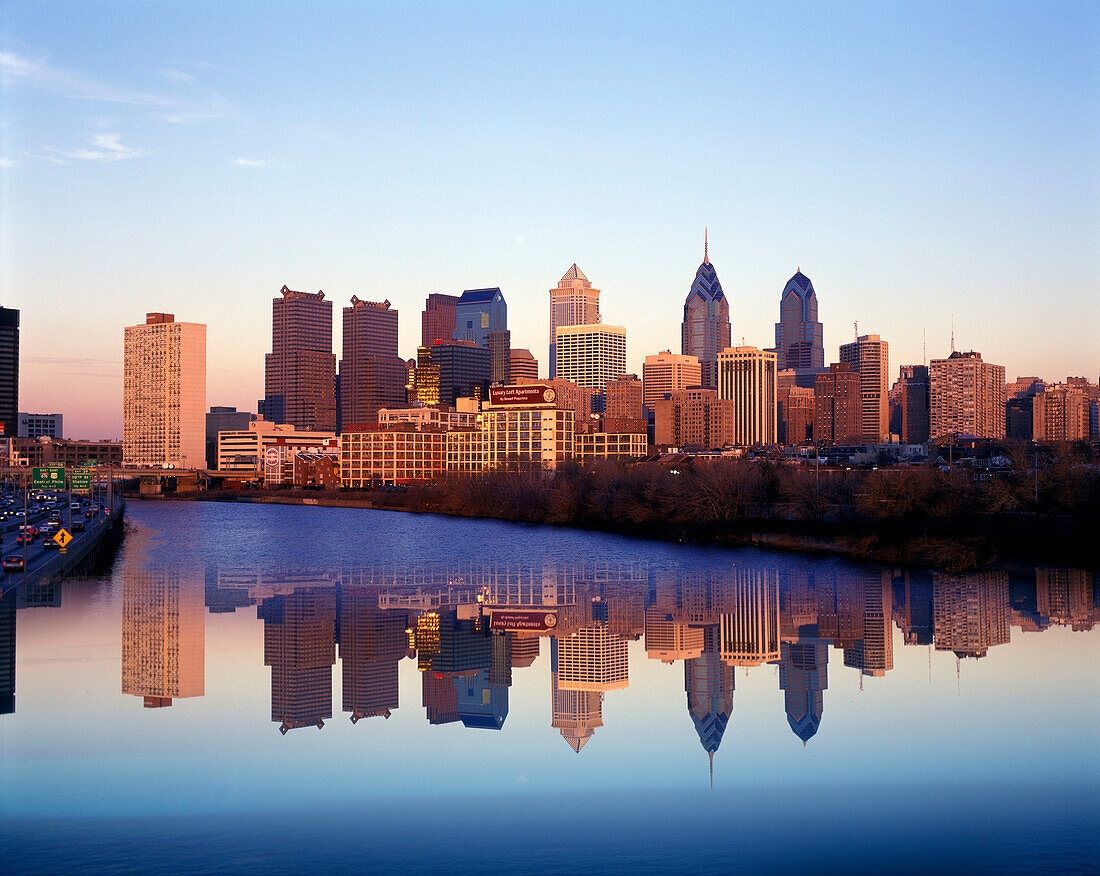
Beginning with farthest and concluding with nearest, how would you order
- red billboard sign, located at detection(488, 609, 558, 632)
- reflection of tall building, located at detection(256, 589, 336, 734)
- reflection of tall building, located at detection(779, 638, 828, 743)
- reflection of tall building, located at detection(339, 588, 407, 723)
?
1. red billboard sign, located at detection(488, 609, 558, 632)
2. reflection of tall building, located at detection(339, 588, 407, 723)
3. reflection of tall building, located at detection(256, 589, 336, 734)
4. reflection of tall building, located at detection(779, 638, 828, 743)

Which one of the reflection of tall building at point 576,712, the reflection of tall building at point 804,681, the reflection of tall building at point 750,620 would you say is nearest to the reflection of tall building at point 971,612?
the reflection of tall building at point 804,681

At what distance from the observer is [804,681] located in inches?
1255

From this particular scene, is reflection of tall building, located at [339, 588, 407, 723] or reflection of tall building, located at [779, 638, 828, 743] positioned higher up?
reflection of tall building, located at [339, 588, 407, 723]

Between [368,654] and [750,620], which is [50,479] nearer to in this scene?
[368,654]

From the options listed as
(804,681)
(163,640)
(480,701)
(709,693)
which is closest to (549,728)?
(480,701)

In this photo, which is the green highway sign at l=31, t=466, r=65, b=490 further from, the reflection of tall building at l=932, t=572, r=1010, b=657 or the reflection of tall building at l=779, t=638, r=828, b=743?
the reflection of tall building at l=779, t=638, r=828, b=743

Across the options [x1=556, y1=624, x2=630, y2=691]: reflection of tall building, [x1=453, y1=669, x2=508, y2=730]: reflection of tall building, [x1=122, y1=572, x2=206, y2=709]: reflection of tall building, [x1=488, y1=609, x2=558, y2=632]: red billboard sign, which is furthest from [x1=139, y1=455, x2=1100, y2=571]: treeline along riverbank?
[x1=122, y1=572, x2=206, y2=709]: reflection of tall building

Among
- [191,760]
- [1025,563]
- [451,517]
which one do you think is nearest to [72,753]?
[191,760]

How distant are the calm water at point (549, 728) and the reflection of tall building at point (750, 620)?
219 mm

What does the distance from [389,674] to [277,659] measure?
467cm

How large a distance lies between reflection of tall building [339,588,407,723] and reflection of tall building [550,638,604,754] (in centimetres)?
457

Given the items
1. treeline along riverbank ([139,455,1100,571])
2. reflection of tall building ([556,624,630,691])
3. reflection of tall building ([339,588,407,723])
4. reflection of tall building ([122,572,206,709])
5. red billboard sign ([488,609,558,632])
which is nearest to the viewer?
reflection of tall building ([339,588,407,723])

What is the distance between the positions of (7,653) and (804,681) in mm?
26378

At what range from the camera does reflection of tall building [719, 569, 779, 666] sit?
36062mm
